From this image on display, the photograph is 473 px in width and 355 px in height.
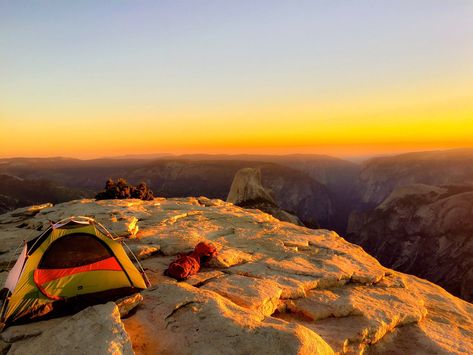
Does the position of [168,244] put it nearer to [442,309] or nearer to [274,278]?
[274,278]

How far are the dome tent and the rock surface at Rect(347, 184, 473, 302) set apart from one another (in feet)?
207

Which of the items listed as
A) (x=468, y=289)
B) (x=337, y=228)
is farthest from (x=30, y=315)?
(x=337, y=228)

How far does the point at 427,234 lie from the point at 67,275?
95.9 meters

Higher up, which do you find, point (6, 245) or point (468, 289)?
point (6, 245)

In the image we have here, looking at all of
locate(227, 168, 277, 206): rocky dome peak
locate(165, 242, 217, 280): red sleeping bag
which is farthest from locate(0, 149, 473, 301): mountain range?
locate(165, 242, 217, 280): red sleeping bag

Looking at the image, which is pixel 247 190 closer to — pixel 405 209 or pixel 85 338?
pixel 85 338

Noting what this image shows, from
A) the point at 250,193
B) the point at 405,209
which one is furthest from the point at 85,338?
the point at 405,209

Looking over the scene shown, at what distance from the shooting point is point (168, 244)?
54.4ft

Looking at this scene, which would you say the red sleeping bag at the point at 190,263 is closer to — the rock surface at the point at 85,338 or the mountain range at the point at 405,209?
the rock surface at the point at 85,338

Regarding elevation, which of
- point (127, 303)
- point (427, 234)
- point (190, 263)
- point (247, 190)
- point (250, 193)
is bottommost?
point (427, 234)

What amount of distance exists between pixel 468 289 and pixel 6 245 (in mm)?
67133

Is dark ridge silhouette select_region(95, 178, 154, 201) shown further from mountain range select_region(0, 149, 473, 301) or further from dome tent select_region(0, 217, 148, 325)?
mountain range select_region(0, 149, 473, 301)

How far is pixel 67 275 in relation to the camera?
1048 cm

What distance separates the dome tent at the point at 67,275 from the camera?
954cm
